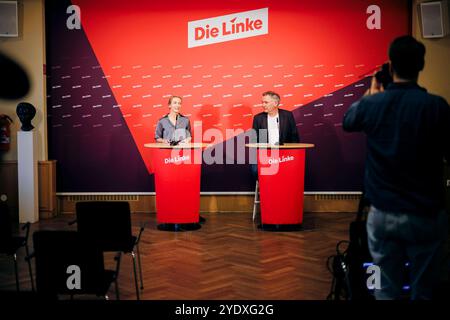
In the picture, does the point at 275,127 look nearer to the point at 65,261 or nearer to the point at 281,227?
the point at 281,227

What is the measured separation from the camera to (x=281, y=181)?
602 cm

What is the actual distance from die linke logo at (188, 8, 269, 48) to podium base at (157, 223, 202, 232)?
2461 millimetres

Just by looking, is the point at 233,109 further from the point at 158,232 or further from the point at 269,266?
the point at 269,266

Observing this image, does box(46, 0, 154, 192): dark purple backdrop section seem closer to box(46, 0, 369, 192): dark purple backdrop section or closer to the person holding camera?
box(46, 0, 369, 192): dark purple backdrop section

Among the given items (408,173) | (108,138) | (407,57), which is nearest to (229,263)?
(408,173)

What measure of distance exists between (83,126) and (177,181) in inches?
81.0

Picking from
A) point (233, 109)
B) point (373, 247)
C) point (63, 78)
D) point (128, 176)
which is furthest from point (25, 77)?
point (373, 247)

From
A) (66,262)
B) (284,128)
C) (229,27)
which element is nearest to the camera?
(66,262)

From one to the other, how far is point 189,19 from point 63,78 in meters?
1.83

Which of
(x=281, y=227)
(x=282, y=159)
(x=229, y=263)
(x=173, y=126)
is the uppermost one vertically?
(x=173, y=126)

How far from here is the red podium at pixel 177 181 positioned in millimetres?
5988

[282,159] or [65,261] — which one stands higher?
[282,159]

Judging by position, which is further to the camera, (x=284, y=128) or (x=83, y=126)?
(x=83, y=126)

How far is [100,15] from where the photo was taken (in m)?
7.29
